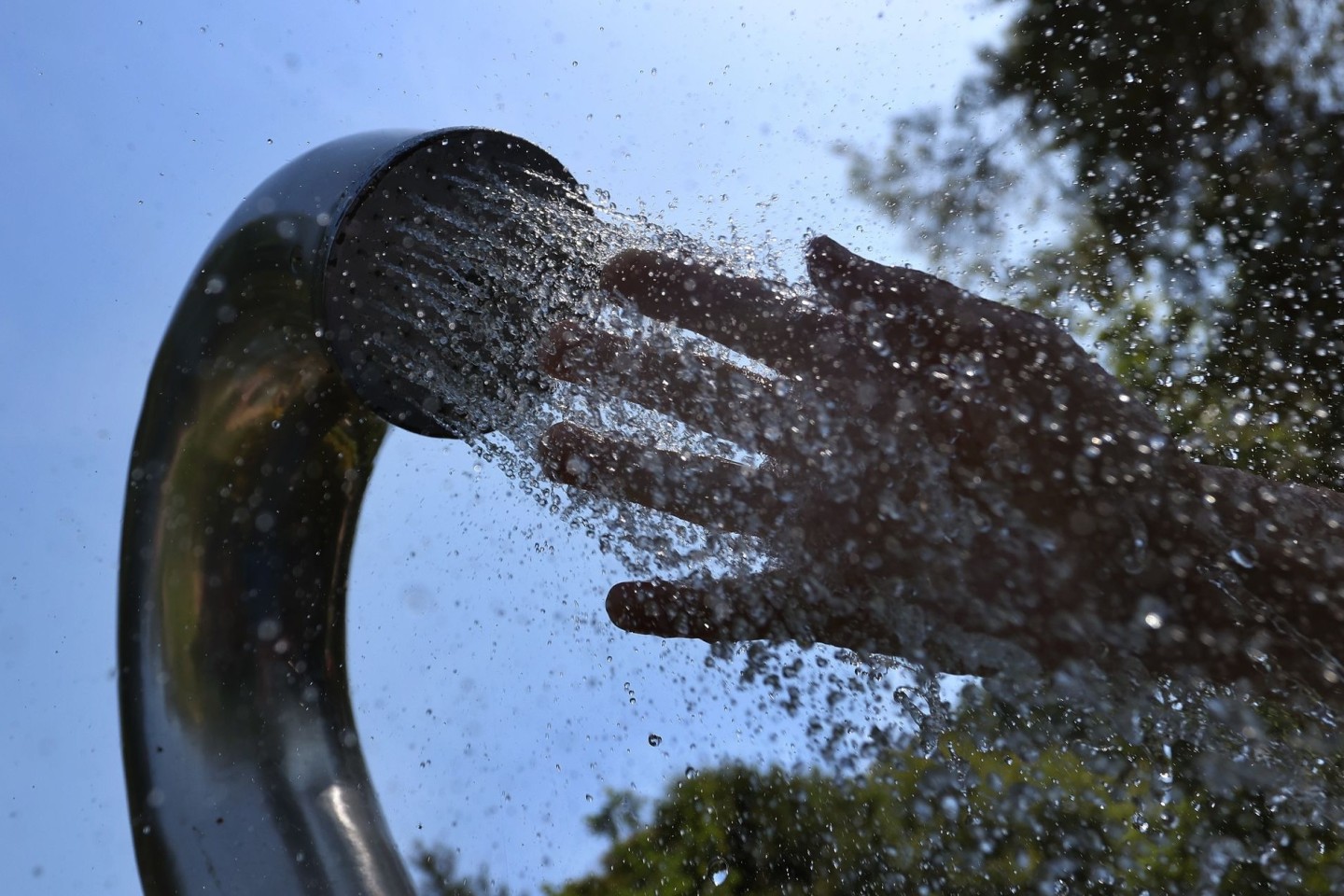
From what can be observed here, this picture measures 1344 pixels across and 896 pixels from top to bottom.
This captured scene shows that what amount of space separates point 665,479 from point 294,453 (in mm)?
582

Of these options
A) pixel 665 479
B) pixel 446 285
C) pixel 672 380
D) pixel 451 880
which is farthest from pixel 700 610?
pixel 451 880

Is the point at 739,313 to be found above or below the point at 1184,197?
below

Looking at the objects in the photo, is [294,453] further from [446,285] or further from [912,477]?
[912,477]

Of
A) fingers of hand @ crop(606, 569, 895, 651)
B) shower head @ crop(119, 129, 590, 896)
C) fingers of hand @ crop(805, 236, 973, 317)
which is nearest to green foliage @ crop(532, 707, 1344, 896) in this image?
fingers of hand @ crop(606, 569, 895, 651)

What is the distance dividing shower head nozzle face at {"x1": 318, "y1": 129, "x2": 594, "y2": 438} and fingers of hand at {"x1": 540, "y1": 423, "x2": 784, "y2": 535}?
0.49 feet

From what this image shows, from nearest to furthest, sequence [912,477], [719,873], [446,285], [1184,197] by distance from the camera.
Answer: [912,477] → [446,285] → [1184,197] → [719,873]

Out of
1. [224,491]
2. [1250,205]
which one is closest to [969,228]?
[1250,205]

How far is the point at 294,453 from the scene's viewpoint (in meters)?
1.46

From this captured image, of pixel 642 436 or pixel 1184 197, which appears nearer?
pixel 642 436

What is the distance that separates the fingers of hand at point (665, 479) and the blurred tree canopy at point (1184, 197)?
5292mm

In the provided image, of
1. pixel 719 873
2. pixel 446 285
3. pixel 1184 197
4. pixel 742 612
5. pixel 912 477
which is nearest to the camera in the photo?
pixel 912 477

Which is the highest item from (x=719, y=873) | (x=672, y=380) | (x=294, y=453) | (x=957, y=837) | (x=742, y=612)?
(x=294, y=453)

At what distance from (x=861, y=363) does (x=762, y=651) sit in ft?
2.04

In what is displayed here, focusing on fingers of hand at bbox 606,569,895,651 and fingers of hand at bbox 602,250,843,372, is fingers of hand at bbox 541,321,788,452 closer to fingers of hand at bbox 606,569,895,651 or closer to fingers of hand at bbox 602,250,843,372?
fingers of hand at bbox 602,250,843,372
